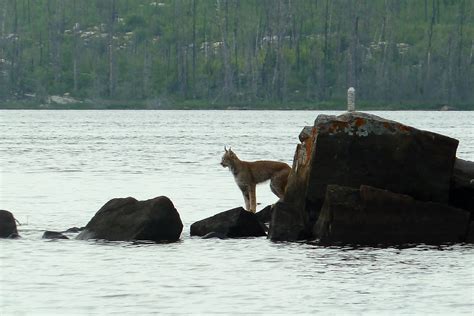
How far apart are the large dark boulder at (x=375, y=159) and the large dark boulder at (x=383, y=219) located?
37 centimetres

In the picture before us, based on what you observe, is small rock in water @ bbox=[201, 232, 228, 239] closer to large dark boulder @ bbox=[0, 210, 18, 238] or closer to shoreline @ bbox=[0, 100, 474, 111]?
large dark boulder @ bbox=[0, 210, 18, 238]

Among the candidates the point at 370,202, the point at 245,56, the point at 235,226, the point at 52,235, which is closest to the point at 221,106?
the point at 245,56

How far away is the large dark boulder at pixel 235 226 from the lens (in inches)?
923

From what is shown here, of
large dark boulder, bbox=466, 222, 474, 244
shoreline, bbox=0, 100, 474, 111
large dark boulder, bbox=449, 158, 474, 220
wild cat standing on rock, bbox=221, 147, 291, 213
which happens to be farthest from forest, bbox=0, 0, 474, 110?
large dark boulder, bbox=466, 222, 474, 244

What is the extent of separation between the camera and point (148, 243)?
74.2 feet

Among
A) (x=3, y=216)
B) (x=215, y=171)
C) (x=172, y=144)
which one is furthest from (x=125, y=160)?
(x=3, y=216)

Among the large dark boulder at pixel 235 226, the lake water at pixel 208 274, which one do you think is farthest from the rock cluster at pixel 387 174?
the large dark boulder at pixel 235 226

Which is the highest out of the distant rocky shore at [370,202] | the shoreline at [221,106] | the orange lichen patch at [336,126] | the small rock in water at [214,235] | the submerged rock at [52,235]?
the orange lichen patch at [336,126]

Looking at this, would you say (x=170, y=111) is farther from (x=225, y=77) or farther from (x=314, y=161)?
(x=314, y=161)

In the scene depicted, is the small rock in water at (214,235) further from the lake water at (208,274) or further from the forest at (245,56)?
the forest at (245,56)

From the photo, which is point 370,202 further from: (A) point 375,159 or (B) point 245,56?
(B) point 245,56

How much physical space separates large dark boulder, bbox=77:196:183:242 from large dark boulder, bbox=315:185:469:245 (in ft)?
8.42

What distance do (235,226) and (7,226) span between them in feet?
13.6

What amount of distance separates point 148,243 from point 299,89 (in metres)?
131
